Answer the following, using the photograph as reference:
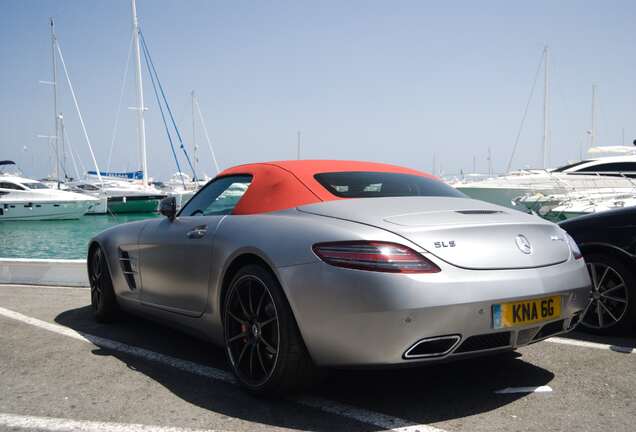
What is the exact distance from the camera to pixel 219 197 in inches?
165

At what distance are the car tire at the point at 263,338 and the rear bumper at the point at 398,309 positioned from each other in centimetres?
11

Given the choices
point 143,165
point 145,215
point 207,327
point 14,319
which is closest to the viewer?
point 207,327

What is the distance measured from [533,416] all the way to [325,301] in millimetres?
1120

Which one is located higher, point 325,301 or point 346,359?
point 325,301

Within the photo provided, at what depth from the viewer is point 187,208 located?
446 cm

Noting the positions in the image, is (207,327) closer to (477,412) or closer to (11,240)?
(477,412)

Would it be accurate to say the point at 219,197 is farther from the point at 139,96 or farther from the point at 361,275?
the point at 139,96

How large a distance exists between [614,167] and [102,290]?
19.1m

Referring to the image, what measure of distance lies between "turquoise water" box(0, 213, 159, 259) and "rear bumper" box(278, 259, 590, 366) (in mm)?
17617

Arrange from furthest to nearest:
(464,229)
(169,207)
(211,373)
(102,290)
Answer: (102,290) → (169,207) → (211,373) → (464,229)

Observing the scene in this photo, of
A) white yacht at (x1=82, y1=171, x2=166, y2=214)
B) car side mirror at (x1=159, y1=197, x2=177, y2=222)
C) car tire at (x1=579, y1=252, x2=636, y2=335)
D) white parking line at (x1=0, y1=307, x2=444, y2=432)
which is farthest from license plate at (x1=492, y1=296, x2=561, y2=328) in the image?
white yacht at (x1=82, y1=171, x2=166, y2=214)

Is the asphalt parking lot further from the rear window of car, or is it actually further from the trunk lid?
the rear window of car

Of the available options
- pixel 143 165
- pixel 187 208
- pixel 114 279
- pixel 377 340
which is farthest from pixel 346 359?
pixel 143 165

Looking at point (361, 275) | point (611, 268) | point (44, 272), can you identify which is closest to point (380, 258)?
point (361, 275)
